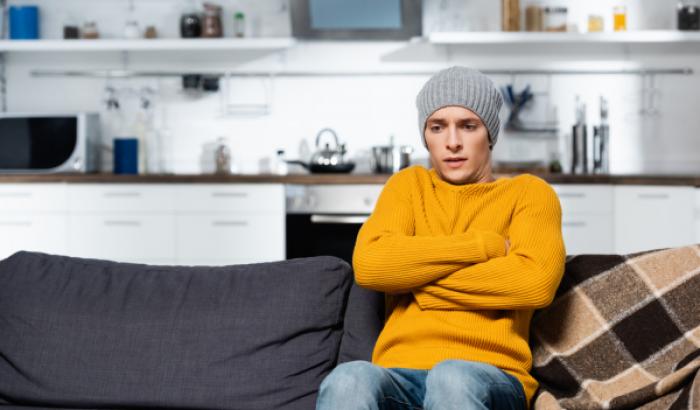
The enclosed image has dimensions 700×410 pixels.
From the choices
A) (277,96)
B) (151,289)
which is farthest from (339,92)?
(151,289)

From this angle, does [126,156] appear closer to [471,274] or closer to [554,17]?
[554,17]

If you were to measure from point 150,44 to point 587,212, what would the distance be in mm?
2451

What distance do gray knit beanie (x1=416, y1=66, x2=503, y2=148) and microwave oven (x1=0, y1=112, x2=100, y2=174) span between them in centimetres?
317

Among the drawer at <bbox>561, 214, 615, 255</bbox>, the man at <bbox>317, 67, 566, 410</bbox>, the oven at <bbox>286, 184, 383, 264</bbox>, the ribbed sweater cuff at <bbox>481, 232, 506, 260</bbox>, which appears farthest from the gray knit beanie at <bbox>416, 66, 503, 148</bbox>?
the drawer at <bbox>561, 214, 615, 255</bbox>

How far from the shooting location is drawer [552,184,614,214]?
4551 mm

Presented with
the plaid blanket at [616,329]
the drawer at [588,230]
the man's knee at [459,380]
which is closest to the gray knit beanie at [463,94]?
the plaid blanket at [616,329]

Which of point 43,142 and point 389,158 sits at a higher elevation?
point 43,142

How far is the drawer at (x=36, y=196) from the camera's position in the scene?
469 centimetres

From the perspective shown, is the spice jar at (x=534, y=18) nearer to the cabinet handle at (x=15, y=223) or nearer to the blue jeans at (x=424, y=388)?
the cabinet handle at (x=15, y=223)

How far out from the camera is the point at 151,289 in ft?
7.52

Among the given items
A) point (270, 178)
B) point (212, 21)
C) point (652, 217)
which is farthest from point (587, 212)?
point (212, 21)

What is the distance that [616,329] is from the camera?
6.66 ft

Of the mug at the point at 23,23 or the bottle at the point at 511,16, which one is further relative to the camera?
the mug at the point at 23,23

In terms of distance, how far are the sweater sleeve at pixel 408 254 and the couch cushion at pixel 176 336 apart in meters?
0.26
